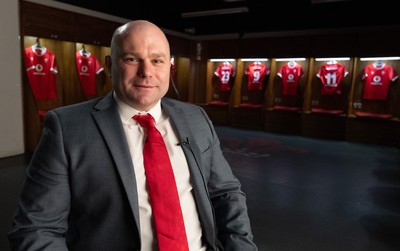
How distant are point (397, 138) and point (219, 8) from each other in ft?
15.4

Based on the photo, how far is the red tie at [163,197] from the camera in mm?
997

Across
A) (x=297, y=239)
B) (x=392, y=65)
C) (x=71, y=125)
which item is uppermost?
(x=392, y=65)

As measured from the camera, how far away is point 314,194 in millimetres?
3602

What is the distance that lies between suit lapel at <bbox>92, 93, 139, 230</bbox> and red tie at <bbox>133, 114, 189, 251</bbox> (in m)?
0.06

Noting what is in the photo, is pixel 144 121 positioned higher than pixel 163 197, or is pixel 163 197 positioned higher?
pixel 144 121

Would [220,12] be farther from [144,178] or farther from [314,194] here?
[144,178]

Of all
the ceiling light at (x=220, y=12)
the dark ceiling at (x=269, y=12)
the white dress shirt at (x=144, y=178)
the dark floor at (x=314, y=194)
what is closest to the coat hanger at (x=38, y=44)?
the dark ceiling at (x=269, y=12)

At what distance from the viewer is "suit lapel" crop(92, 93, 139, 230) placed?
96 cm

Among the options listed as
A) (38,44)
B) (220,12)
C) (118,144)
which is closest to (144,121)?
(118,144)

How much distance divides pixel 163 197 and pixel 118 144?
22 centimetres

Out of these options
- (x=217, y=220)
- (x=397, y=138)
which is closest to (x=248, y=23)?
(x=397, y=138)

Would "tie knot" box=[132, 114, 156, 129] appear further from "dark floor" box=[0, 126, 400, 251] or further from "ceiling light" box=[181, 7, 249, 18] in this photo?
"ceiling light" box=[181, 7, 249, 18]

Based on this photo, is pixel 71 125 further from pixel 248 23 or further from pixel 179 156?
pixel 248 23

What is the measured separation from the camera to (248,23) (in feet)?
24.7
